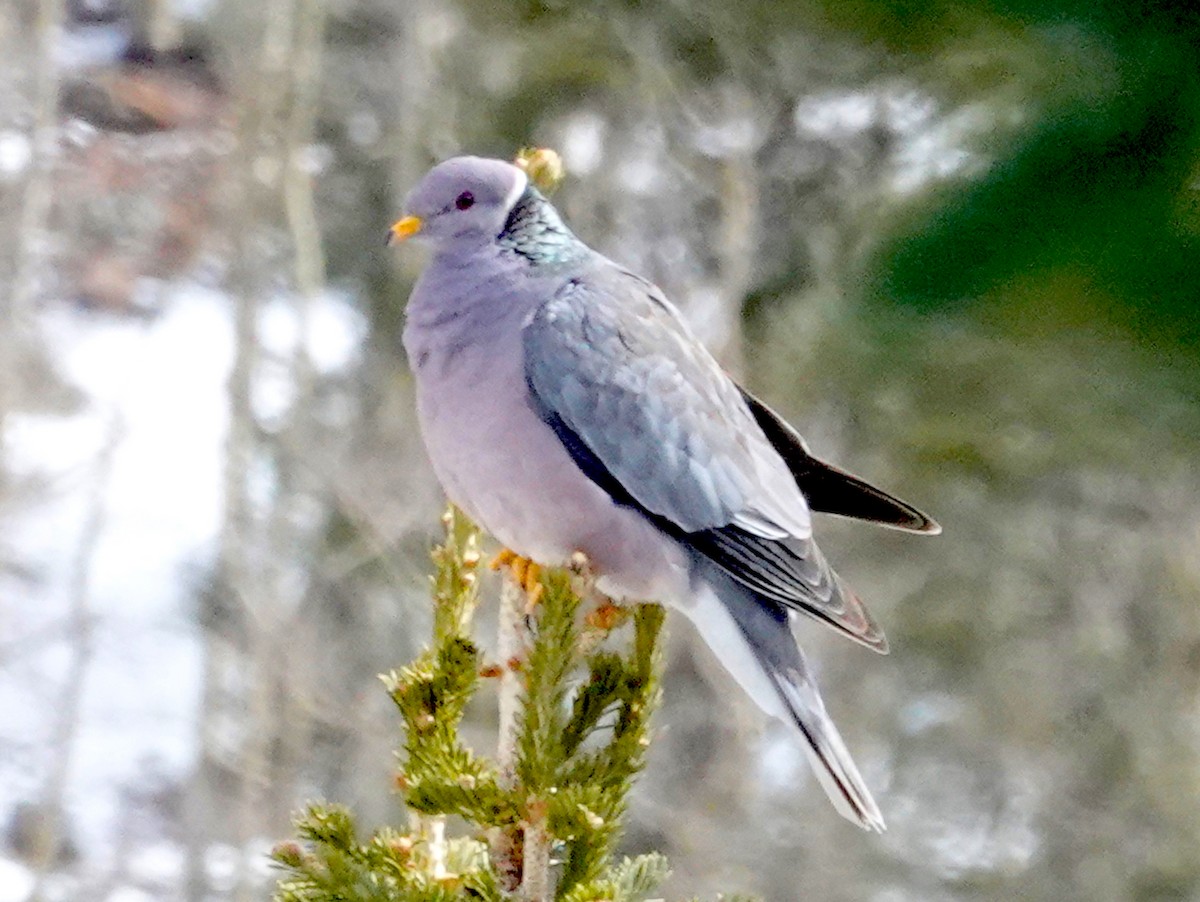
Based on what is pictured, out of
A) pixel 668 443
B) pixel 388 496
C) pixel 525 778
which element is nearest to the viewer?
pixel 525 778

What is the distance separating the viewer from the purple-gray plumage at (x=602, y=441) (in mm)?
1042

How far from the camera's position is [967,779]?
2891 mm

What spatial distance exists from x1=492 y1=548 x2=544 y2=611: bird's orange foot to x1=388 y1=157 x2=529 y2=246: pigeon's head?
282mm

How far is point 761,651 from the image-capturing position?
109 cm

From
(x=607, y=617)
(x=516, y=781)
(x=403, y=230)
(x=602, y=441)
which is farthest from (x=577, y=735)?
(x=403, y=230)

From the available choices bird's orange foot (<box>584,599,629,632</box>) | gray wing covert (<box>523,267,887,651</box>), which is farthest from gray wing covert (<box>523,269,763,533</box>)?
bird's orange foot (<box>584,599,629,632</box>)

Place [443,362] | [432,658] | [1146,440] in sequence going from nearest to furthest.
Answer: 1. [1146,440]
2. [432,658]
3. [443,362]

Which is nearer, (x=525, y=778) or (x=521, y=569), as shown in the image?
(x=525, y=778)

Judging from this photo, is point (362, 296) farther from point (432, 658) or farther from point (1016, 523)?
point (432, 658)

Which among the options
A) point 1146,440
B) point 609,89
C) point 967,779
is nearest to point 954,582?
point 967,779

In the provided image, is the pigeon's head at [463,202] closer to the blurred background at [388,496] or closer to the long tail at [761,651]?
the long tail at [761,651]

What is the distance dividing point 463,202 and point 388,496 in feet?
5.58

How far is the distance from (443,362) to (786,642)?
0.39 m

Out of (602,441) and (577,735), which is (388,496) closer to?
(602,441)
